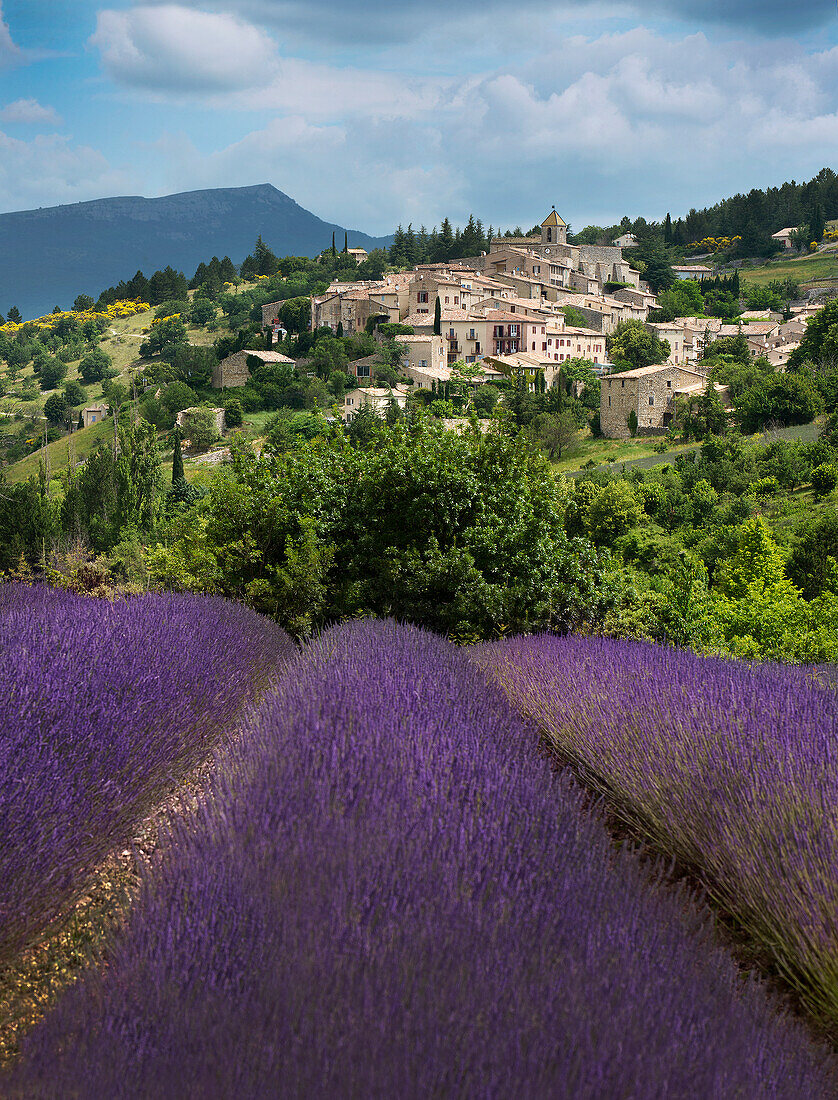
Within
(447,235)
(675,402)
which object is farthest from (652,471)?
(447,235)

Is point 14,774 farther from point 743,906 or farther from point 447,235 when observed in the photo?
point 447,235

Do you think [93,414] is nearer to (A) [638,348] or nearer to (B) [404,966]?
(A) [638,348]

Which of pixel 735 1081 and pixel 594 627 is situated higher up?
pixel 735 1081

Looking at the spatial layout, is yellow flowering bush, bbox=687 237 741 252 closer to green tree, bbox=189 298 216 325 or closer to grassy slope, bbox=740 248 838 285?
grassy slope, bbox=740 248 838 285

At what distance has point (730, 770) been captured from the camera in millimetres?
2797

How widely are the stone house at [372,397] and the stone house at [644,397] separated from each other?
12.6m

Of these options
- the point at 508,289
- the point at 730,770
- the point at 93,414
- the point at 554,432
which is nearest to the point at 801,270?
the point at 508,289

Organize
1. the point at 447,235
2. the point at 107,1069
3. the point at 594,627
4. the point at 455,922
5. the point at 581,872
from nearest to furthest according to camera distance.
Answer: the point at 107,1069 < the point at 455,922 < the point at 581,872 < the point at 594,627 < the point at 447,235

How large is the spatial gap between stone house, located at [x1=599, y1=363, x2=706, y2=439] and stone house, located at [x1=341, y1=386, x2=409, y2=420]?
12.6m

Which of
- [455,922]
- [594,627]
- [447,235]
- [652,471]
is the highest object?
[447,235]

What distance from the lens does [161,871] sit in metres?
2.14

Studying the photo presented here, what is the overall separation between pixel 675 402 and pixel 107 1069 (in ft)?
166

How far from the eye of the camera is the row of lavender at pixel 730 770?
87.3 inches

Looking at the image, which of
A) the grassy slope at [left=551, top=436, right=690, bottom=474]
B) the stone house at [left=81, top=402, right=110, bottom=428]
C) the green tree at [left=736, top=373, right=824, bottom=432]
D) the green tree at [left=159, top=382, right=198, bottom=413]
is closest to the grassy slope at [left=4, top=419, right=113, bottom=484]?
the green tree at [left=159, top=382, right=198, bottom=413]
